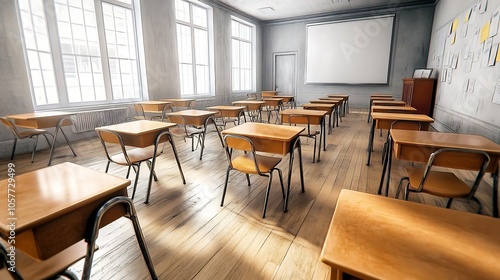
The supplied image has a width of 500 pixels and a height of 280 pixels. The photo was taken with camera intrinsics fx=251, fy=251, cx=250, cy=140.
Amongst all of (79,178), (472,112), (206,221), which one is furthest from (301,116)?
(79,178)

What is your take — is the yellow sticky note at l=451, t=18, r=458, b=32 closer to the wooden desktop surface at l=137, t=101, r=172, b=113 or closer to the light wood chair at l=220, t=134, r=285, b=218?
the light wood chair at l=220, t=134, r=285, b=218

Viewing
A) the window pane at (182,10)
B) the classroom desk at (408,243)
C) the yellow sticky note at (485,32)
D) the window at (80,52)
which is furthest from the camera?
the window pane at (182,10)

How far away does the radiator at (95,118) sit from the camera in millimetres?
4637

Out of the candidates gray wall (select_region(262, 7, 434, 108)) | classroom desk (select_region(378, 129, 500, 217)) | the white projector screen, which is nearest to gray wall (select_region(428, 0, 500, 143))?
classroom desk (select_region(378, 129, 500, 217))

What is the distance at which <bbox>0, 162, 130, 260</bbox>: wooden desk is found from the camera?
2.75 feet

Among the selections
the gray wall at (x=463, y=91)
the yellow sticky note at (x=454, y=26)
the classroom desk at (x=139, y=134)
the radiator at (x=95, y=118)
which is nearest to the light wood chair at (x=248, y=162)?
the classroom desk at (x=139, y=134)

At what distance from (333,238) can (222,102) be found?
27.2 ft

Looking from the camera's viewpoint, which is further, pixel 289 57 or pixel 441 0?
pixel 289 57

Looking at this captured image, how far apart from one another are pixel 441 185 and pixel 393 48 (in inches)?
337

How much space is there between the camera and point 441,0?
6934 millimetres

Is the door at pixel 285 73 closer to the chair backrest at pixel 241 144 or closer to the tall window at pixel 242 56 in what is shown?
the tall window at pixel 242 56

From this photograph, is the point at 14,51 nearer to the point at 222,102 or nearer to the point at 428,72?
the point at 222,102

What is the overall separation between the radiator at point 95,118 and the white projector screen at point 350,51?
7.43m

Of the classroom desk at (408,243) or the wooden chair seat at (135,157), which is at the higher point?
the classroom desk at (408,243)
